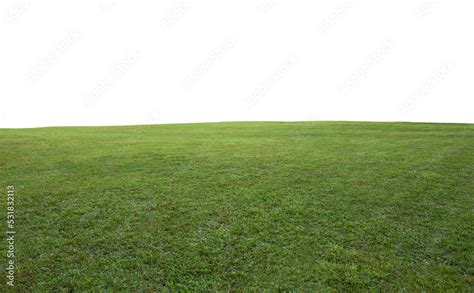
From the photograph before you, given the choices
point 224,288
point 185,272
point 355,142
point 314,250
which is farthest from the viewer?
point 355,142

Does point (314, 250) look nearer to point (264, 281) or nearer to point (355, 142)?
point (264, 281)

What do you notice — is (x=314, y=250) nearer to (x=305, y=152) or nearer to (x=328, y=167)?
(x=328, y=167)

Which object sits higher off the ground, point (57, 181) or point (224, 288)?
point (57, 181)

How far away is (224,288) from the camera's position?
5.49m

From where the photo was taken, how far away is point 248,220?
7.53 m

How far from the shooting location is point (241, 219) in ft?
24.8

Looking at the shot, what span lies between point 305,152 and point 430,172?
4731 millimetres

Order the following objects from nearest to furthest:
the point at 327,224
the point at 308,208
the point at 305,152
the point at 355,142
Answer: the point at 327,224 < the point at 308,208 < the point at 305,152 < the point at 355,142

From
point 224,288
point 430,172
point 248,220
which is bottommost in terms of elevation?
point 224,288

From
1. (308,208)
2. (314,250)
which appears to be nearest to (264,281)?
(314,250)

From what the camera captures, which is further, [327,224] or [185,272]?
[327,224]

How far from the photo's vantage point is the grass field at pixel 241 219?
5805 millimetres

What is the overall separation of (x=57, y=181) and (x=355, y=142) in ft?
44.0

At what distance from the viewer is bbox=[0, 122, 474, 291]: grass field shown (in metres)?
5.80
